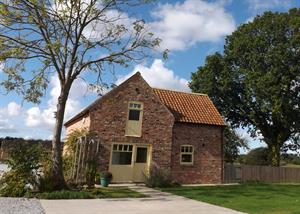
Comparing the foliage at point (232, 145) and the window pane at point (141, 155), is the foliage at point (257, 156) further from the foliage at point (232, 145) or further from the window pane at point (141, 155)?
the window pane at point (141, 155)

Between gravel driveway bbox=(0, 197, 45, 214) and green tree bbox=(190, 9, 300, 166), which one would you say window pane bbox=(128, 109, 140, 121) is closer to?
gravel driveway bbox=(0, 197, 45, 214)

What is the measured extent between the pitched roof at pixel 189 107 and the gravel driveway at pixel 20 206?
13514 mm

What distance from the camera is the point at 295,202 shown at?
1644 cm

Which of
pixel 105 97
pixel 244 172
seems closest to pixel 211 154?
pixel 244 172

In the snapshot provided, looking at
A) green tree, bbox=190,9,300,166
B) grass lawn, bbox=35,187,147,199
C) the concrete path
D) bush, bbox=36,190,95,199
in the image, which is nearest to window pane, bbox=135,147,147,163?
grass lawn, bbox=35,187,147,199

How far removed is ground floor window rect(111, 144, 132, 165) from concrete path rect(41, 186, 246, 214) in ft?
24.6

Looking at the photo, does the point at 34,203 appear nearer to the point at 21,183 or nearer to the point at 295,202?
the point at 21,183

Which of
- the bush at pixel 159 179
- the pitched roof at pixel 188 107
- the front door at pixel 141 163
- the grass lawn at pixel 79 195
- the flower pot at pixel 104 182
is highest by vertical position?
the pitched roof at pixel 188 107

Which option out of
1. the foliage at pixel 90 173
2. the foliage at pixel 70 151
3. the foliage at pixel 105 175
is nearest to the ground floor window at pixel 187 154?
the foliage at pixel 105 175

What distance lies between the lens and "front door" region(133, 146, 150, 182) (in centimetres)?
2364

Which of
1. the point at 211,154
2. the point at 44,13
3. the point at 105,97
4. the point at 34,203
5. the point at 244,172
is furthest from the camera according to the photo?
the point at 244,172

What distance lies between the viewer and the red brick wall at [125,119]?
22.8 m

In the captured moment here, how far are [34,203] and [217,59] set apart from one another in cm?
2908

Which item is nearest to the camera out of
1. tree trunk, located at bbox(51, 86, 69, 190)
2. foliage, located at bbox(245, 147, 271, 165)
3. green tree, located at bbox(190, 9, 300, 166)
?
tree trunk, located at bbox(51, 86, 69, 190)
